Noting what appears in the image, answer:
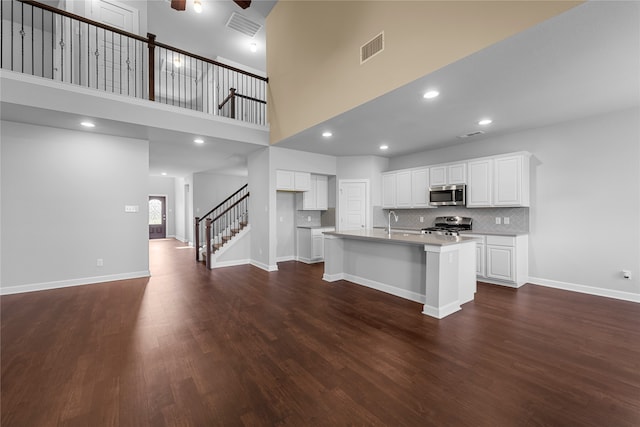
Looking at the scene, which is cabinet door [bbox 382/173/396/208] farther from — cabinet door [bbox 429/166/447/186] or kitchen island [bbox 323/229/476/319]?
kitchen island [bbox 323/229/476/319]

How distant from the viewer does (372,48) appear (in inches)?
130

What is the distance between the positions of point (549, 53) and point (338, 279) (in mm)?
4037

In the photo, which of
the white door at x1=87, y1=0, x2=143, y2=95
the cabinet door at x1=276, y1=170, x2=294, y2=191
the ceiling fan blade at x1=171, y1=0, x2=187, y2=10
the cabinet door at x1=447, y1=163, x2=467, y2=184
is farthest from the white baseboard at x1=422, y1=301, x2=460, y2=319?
the white door at x1=87, y1=0, x2=143, y2=95

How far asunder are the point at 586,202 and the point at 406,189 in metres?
3.09

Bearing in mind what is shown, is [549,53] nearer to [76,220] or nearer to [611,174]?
[611,174]

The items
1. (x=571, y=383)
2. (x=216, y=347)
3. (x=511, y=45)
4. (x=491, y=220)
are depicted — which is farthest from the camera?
(x=491, y=220)

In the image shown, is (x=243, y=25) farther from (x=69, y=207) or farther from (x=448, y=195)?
(x=448, y=195)

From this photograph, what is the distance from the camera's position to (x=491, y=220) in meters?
5.21

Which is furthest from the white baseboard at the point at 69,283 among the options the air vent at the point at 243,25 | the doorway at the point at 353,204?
the air vent at the point at 243,25

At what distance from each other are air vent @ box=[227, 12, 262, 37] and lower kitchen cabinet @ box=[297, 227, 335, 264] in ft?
16.6

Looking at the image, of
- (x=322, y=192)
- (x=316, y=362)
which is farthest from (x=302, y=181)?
(x=316, y=362)

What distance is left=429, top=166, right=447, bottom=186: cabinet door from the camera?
18.4ft

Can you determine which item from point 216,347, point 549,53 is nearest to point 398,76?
point 549,53

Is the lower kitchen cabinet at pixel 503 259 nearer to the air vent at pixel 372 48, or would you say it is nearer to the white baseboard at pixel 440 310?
the white baseboard at pixel 440 310
